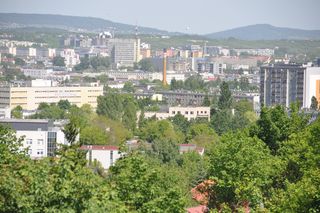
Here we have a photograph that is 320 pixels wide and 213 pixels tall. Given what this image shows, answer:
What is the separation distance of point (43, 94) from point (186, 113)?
12.3 metres

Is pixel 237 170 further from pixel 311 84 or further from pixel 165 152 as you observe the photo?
pixel 311 84

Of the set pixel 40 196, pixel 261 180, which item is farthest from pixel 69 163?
pixel 261 180

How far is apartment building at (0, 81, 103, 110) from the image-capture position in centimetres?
7181

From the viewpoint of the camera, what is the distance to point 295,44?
599 feet

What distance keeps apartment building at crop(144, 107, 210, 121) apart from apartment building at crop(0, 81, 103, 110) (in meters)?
8.84

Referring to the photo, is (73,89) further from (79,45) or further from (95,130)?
(79,45)

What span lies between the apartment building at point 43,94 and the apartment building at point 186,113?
8.84 m

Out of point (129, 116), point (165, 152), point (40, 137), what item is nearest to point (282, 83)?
point (129, 116)

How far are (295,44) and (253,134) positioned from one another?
16295 centimetres

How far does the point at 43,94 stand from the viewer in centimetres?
7625

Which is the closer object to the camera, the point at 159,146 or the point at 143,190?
the point at 143,190

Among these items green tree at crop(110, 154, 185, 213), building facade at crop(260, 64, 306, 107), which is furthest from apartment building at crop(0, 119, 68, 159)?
building facade at crop(260, 64, 306, 107)

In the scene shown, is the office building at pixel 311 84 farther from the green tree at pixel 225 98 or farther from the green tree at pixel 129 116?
the green tree at pixel 129 116

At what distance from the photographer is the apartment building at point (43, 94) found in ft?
236
